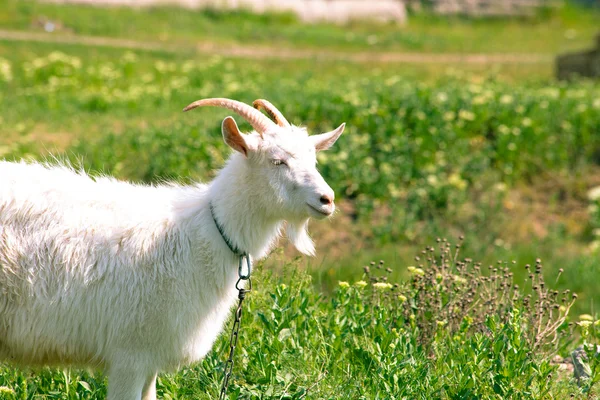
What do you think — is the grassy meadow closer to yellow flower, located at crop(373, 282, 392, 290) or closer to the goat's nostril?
yellow flower, located at crop(373, 282, 392, 290)

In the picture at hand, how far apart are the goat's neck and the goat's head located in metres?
0.05

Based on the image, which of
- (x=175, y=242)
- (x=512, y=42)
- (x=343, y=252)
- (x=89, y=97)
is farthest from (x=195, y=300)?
(x=512, y=42)

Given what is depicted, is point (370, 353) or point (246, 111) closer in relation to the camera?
point (246, 111)

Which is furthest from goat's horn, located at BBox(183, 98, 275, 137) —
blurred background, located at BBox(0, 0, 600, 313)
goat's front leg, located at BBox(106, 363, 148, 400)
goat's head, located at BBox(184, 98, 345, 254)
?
blurred background, located at BBox(0, 0, 600, 313)

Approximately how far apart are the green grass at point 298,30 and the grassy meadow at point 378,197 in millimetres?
154

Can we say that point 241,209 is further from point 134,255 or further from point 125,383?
point 125,383

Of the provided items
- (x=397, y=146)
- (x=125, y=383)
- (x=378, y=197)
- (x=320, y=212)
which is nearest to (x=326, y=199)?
(x=320, y=212)

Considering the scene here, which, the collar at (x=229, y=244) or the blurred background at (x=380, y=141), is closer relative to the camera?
the collar at (x=229, y=244)

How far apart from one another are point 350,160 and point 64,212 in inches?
233

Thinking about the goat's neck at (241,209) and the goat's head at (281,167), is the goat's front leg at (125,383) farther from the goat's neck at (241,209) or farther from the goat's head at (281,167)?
the goat's head at (281,167)

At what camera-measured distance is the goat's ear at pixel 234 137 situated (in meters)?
4.36

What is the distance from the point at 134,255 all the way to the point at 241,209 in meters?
0.63

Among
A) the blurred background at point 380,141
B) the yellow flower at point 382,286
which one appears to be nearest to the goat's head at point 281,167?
the yellow flower at point 382,286

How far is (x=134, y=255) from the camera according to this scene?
449 cm
